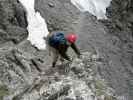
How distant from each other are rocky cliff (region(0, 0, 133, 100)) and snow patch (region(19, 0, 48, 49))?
0.28m

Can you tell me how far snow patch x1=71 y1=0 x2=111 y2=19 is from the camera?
21469 mm

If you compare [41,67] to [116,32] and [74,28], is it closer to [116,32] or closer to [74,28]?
[74,28]

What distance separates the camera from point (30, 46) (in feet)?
53.9

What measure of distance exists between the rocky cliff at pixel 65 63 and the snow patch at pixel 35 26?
0.28m

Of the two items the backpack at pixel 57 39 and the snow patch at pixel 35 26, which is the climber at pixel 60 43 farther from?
the snow patch at pixel 35 26

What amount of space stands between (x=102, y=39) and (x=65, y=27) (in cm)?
200

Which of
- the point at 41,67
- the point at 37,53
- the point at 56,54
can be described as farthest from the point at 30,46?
the point at 56,54

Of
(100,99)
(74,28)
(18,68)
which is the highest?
(74,28)

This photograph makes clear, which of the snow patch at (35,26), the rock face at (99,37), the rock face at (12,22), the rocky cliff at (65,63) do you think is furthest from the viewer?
the rock face at (99,37)

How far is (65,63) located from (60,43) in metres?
1.23

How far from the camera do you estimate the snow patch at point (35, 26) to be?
17.0 meters

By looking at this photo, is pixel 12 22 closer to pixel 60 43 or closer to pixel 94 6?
pixel 60 43

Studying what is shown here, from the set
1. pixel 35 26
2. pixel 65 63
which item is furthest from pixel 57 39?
pixel 35 26

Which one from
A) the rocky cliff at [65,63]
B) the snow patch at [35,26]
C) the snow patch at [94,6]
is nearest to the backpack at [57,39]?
the rocky cliff at [65,63]
